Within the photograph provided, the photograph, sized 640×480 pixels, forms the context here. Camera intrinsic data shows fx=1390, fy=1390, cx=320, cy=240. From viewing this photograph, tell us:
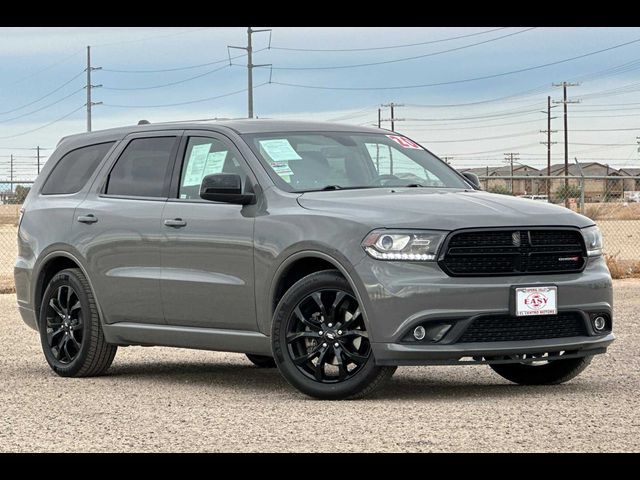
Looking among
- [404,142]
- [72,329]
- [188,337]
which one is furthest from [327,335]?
[72,329]

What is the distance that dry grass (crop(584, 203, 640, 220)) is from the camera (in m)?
36.9

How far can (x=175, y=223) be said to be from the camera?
10.1 m

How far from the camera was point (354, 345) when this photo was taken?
8.96m

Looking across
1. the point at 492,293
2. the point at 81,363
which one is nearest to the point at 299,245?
the point at 492,293

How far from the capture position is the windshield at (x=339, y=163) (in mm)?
9680

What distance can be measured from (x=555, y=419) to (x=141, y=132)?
443 cm

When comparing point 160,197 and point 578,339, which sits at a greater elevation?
point 160,197

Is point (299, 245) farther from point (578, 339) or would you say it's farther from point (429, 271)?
point (578, 339)

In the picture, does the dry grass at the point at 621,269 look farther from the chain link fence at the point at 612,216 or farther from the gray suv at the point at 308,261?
the gray suv at the point at 308,261

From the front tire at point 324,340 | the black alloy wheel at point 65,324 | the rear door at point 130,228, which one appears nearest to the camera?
the front tire at point 324,340

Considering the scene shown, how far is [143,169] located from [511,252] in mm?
3322

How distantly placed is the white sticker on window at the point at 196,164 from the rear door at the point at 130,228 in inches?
7.1

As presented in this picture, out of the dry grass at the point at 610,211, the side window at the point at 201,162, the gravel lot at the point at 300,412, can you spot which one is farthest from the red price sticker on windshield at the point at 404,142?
the dry grass at the point at 610,211

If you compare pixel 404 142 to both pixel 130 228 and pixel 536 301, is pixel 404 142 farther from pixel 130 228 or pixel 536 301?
pixel 536 301
